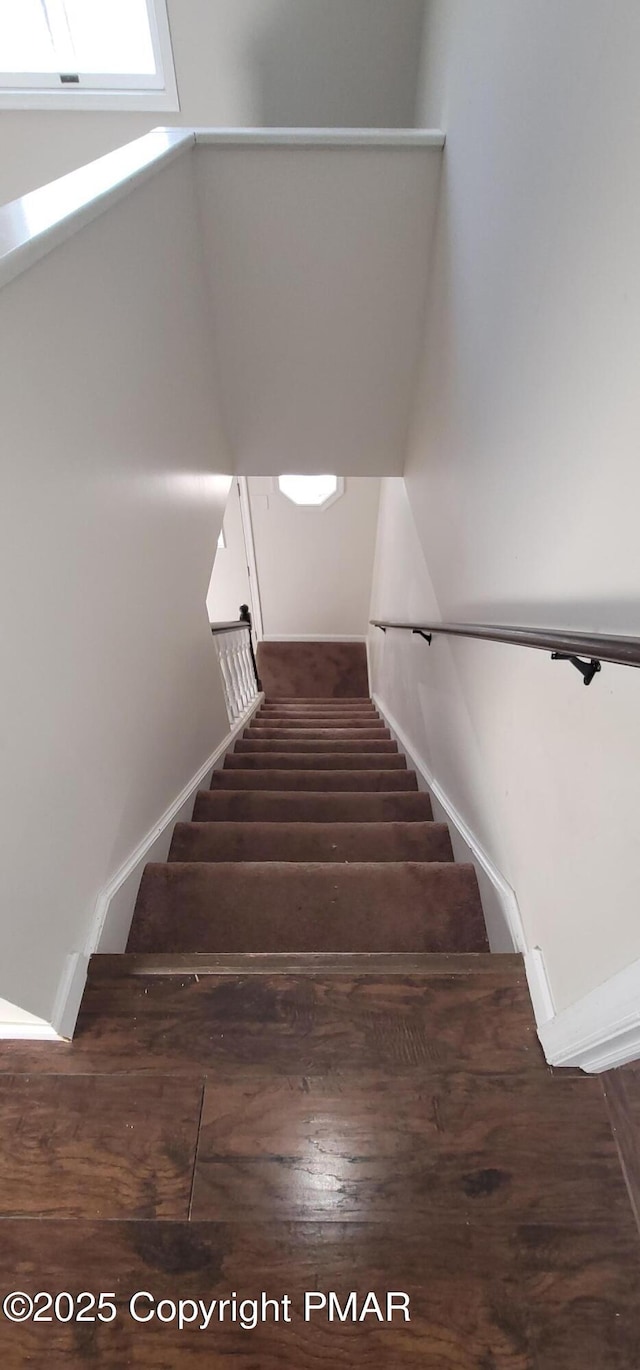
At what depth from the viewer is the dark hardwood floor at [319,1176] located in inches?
33.0

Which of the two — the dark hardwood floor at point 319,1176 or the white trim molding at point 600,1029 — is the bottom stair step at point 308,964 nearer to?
the dark hardwood floor at point 319,1176

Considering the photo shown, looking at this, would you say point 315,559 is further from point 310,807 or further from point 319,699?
point 310,807

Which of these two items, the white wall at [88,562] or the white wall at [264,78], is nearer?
the white wall at [88,562]

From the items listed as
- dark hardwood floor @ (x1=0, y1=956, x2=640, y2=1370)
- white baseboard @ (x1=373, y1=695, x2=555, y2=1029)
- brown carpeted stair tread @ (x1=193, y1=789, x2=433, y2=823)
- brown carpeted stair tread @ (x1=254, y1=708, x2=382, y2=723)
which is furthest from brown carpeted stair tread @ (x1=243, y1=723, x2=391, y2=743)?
dark hardwood floor @ (x1=0, y1=956, x2=640, y2=1370)

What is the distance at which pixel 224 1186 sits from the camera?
0.96 metres

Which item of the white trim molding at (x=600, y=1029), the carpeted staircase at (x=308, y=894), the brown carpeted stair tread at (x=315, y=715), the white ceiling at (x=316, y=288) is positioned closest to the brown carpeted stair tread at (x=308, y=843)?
the carpeted staircase at (x=308, y=894)

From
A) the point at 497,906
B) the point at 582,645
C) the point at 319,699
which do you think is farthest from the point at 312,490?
the point at 582,645

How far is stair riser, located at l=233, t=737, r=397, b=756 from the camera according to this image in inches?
126

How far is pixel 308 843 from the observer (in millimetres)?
1853

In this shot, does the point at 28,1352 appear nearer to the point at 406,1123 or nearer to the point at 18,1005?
the point at 18,1005

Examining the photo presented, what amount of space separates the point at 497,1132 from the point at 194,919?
0.83 m

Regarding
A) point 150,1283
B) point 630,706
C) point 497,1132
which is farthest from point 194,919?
point 630,706

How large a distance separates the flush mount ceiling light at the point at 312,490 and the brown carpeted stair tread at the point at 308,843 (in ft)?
13.6

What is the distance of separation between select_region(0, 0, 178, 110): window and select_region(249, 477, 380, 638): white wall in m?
2.89
